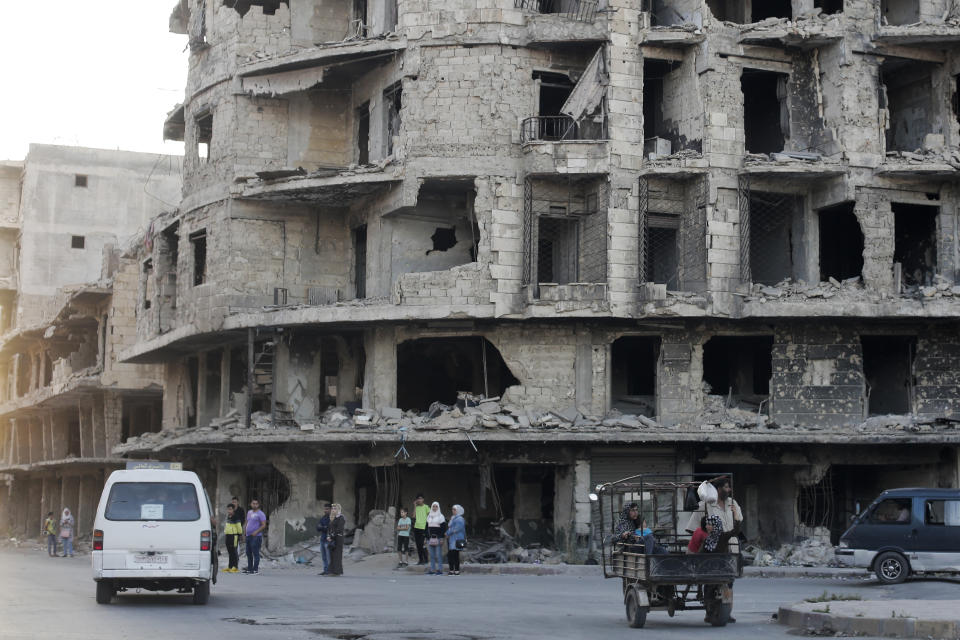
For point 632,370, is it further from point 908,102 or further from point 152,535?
point 152,535

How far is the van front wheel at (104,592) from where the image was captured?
56.2 ft

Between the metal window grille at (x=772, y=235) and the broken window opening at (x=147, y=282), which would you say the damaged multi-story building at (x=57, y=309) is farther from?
the metal window grille at (x=772, y=235)

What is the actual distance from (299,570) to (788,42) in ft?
55.1

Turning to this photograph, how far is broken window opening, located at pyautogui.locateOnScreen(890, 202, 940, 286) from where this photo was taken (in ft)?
104

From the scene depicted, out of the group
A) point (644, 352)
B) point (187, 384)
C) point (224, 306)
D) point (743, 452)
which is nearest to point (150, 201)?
point (187, 384)

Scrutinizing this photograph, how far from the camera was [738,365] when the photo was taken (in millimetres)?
32812

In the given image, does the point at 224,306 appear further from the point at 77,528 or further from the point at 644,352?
the point at 77,528

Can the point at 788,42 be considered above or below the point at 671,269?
above

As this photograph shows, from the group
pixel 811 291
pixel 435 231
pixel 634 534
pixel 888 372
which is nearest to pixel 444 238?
pixel 435 231

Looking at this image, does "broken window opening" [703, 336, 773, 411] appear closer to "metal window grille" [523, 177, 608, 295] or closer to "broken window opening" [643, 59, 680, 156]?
"metal window grille" [523, 177, 608, 295]

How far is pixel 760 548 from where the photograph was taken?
30500 millimetres

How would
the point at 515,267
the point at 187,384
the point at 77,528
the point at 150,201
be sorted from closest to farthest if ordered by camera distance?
the point at 515,267 < the point at 187,384 < the point at 77,528 < the point at 150,201

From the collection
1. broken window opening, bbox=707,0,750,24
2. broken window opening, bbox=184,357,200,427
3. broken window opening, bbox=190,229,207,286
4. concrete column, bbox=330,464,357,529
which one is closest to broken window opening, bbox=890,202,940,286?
broken window opening, bbox=707,0,750,24

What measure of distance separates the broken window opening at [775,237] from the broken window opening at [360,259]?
10.1 m
